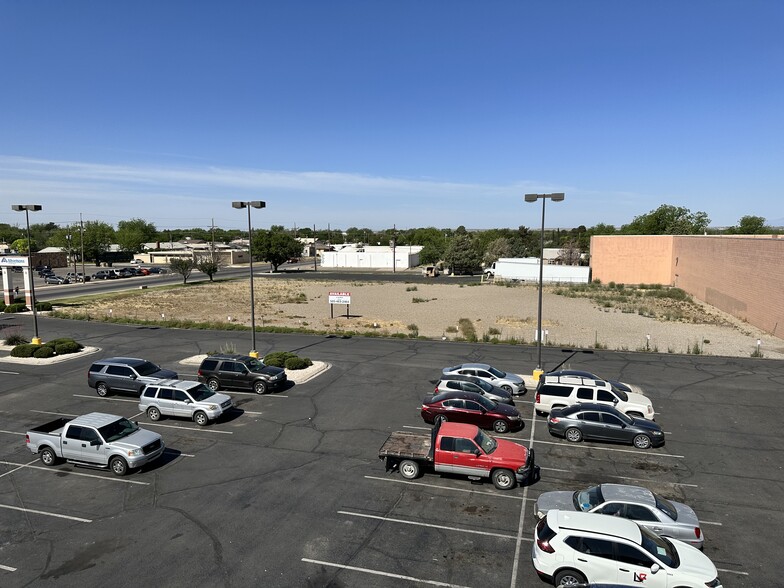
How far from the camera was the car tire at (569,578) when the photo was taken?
32.1 ft

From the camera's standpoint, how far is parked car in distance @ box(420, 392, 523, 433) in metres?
18.6

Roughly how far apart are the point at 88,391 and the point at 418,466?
17.4m

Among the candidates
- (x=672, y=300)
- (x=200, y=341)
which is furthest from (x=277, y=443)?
(x=672, y=300)

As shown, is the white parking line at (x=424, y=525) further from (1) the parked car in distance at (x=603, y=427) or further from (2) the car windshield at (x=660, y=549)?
(1) the parked car in distance at (x=603, y=427)

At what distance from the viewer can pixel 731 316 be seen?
1844 inches

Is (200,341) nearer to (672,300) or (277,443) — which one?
(277,443)

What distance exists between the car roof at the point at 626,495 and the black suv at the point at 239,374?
598 inches

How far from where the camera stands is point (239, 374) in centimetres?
2352

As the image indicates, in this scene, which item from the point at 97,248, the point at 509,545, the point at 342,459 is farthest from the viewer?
the point at 97,248

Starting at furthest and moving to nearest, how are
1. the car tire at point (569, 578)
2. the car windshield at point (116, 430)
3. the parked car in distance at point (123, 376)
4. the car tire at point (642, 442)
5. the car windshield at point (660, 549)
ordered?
the parked car in distance at point (123, 376), the car tire at point (642, 442), the car windshield at point (116, 430), the car tire at point (569, 578), the car windshield at point (660, 549)

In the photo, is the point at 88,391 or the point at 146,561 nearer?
the point at 146,561

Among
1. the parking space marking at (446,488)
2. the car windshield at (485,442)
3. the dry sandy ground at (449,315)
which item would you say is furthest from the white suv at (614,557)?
the dry sandy ground at (449,315)

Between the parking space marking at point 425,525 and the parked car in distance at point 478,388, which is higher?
the parked car in distance at point 478,388

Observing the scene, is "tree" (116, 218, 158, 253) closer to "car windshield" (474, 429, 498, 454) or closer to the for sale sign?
the for sale sign
